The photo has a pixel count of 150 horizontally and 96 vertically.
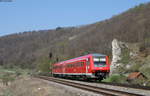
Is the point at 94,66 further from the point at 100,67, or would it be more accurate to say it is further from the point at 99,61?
the point at 99,61

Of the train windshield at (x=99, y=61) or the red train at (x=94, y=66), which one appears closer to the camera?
the red train at (x=94, y=66)

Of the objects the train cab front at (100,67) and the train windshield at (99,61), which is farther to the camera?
the train windshield at (99,61)

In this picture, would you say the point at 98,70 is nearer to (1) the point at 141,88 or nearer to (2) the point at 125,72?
(2) the point at 125,72

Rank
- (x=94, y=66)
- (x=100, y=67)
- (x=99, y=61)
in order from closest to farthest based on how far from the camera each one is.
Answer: (x=94, y=66)
(x=100, y=67)
(x=99, y=61)

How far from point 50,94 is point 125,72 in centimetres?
1631

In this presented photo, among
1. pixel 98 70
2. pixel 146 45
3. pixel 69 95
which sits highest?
pixel 146 45

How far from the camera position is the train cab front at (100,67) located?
29.9m

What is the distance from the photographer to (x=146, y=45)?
43.7 meters

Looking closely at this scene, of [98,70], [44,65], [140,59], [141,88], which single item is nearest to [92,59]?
[98,70]

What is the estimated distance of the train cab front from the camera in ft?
98.0

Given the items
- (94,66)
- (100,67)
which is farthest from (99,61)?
(94,66)

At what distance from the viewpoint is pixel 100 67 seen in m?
30.3

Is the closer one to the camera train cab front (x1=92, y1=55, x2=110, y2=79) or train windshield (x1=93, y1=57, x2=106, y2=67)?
train cab front (x1=92, y1=55, x2=110, y2=79)

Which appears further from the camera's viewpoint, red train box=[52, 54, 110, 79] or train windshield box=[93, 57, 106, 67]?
train windshield box=[93, 57, 106, 67]
